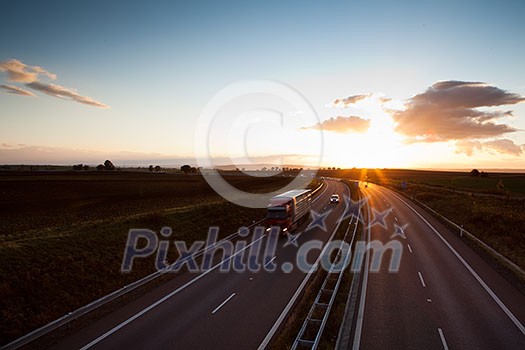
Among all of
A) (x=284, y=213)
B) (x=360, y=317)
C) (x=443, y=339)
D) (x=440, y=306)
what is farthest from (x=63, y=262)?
(x=440, y=306)

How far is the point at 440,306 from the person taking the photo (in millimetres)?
16547

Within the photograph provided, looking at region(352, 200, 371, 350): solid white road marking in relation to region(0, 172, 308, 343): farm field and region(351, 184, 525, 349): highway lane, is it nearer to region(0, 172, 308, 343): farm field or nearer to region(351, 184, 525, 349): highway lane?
region(351, 184, 525, 349): highway lane

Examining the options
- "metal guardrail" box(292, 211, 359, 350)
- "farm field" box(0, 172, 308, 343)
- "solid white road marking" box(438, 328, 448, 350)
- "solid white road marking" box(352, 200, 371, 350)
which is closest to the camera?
"metal guardrail" box(292, 211, 359, 350)

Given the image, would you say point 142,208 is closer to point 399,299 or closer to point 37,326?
point 37,326

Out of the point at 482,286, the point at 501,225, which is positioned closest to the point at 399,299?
the point at 482,286

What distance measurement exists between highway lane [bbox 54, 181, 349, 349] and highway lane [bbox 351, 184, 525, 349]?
4.43 m

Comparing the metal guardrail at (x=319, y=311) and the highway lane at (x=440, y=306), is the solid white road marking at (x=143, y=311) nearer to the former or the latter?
the metal guardrail at (x=319, y=311)

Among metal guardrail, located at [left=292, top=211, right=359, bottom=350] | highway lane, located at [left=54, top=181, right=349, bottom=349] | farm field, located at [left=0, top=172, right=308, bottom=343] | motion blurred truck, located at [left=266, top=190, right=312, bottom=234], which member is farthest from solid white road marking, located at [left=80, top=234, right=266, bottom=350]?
motion blurred truck, located at [left=266, top=190, right=312, bottom=234]

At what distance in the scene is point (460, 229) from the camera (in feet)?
112

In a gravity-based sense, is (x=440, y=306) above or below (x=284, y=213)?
below

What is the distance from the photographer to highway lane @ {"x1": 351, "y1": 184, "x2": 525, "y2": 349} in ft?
43.8

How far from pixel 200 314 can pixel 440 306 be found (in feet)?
39.3

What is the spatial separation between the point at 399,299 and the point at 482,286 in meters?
5.83

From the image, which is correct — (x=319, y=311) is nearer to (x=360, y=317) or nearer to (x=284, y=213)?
(x=360, y=317)
